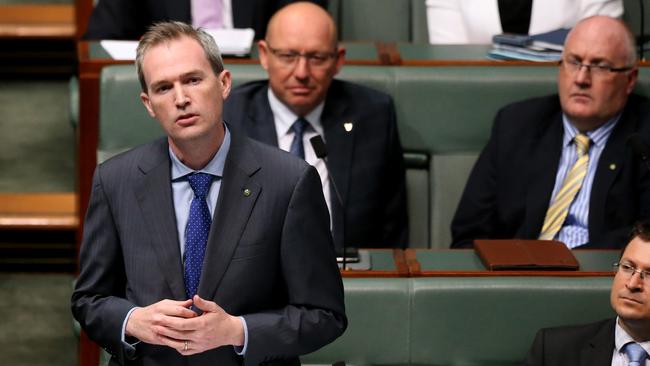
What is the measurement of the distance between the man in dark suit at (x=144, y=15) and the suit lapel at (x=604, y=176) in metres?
0.49

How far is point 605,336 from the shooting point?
104cm

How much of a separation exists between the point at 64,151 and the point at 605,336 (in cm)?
90

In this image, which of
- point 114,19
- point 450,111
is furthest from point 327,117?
point 114,19

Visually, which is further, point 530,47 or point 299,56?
point 530,47

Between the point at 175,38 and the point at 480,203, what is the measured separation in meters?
0.64

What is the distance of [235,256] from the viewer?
Result: 2.58 ft

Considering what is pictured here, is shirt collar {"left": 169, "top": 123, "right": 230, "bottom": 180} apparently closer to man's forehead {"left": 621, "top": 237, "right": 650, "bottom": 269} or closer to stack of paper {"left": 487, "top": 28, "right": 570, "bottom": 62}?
man's forehead {"left": 621, "top": 237, "right": 650, "bottom": 269}

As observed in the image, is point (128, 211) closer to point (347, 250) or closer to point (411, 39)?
point (347, 250)

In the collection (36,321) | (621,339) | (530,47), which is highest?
(530,47)

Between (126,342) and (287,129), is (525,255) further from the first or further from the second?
(126,342)

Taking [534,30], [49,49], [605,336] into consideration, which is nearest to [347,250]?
[605,336]

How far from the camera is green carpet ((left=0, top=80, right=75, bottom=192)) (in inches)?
64.1

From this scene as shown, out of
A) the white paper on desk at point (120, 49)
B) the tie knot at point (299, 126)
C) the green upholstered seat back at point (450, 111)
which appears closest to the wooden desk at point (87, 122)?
the white paper on desk at point (120, 49)

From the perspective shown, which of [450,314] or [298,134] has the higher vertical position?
[298,134]
